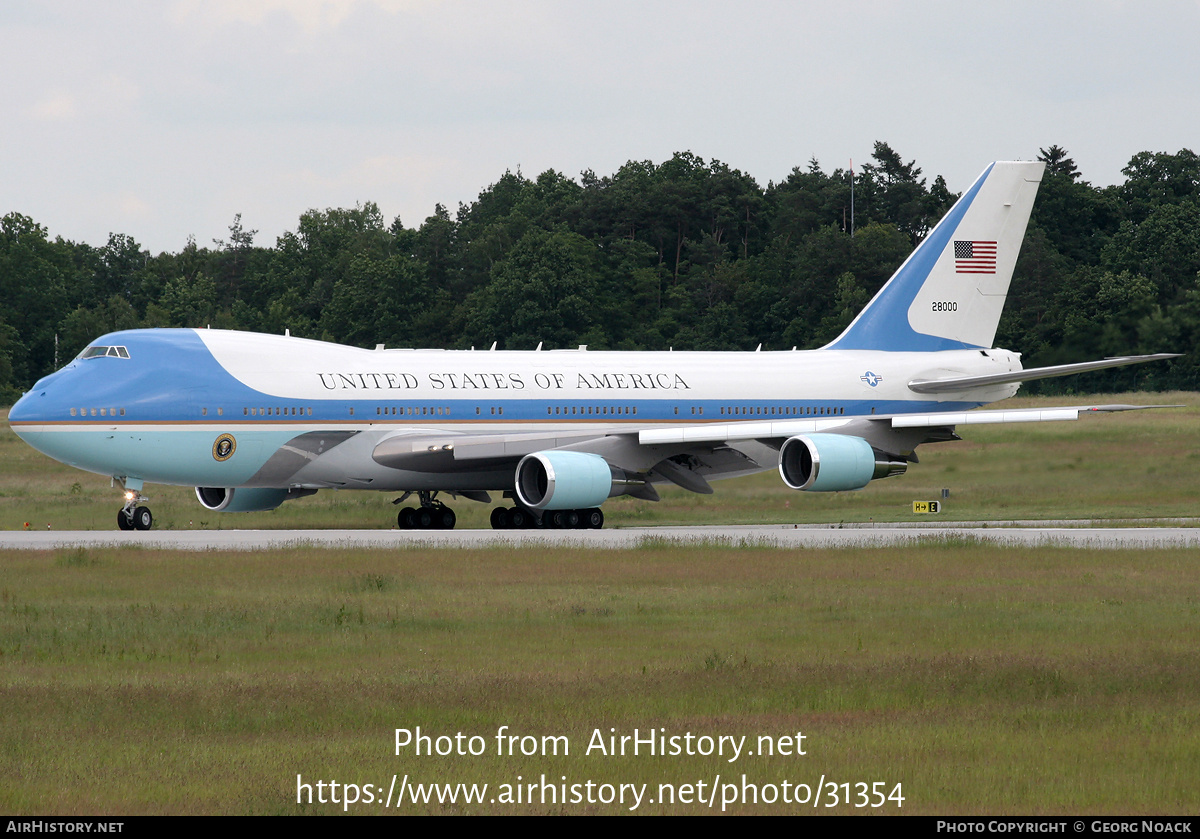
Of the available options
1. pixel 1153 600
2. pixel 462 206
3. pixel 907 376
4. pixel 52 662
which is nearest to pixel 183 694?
pixel 52 662

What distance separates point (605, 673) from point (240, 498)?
67.6ft

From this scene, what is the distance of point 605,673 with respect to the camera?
14062mm

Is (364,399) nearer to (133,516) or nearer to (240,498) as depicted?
(240,498)

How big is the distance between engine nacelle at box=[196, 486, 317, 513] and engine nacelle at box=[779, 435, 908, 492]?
1019cm

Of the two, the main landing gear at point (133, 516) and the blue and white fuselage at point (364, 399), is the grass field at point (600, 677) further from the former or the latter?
the main landing gear at point (133, 516)

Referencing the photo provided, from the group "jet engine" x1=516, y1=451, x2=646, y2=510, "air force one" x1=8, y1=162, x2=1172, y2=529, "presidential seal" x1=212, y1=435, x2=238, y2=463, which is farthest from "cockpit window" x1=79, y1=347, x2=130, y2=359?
"jet engine" x1=516, y1=451, x2=646, y2=510

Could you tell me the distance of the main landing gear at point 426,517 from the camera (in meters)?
34.2

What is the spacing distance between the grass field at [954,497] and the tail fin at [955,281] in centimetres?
330

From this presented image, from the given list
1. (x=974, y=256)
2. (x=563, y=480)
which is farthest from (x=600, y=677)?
(x=974, y=256)

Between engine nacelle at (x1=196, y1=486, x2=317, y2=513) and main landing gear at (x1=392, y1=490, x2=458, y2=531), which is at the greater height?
engine nacelle at (x1=196, y1=486, x2=317, y2=513)

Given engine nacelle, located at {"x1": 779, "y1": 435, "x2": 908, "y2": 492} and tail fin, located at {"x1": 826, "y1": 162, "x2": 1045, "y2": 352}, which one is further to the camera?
tail fin, located at {"x1": 826, "y1": 162, "x2": 1045, "y2": 352}

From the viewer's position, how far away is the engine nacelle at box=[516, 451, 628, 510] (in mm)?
30609

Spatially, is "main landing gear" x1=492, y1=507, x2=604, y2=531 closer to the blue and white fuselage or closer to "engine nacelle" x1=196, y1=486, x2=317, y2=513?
the blue and white fuselage

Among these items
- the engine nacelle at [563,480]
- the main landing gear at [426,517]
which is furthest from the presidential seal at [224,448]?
the engine nacelle at [563,480]
